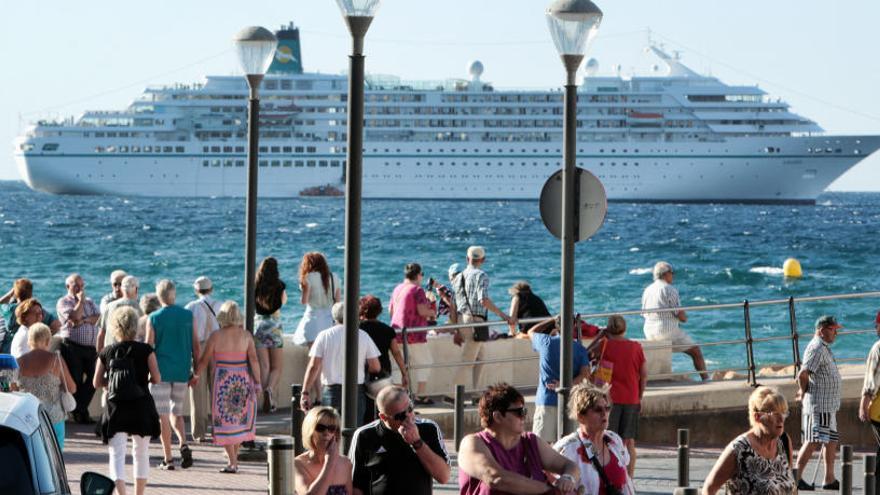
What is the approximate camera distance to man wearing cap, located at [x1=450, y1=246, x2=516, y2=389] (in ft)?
44.9

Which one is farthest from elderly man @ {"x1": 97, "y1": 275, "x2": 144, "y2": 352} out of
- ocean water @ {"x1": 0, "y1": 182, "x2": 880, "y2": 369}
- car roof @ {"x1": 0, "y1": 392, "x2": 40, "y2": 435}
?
ocean water @ {"x1": 0, "y1": 182, "x2": 880, "y2": 369}

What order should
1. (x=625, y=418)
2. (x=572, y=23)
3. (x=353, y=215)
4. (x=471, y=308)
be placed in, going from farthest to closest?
1. (x=471, y=308)
2. (x=625, y=418)
3. (x=572, y=23)
4. (x=353, y=215)

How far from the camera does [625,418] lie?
10367 mm

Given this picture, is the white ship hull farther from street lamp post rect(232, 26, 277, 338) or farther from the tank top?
the tank top

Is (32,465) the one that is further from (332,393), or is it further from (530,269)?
(530,269)

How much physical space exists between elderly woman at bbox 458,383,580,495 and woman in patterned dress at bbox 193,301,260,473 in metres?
4.02

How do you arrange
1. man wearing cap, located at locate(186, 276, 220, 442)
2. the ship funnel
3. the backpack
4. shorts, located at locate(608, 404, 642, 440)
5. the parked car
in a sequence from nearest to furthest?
the parked car → the backpack → shorts, located at locate(608, 404, 642, 440) → man wearing cap, located at locate(186, 276, 220, 442) → the ship funnel

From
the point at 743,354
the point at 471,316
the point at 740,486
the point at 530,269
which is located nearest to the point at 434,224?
the point at 530,269

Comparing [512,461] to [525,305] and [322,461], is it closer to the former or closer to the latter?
[322,461]

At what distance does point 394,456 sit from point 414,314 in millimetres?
6262

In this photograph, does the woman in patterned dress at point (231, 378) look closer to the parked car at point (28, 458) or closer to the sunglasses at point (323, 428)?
the sunglasses at point (323, 428)

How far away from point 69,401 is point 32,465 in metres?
4.06

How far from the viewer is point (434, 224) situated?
88.9 metres

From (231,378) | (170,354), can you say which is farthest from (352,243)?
(170,354)
